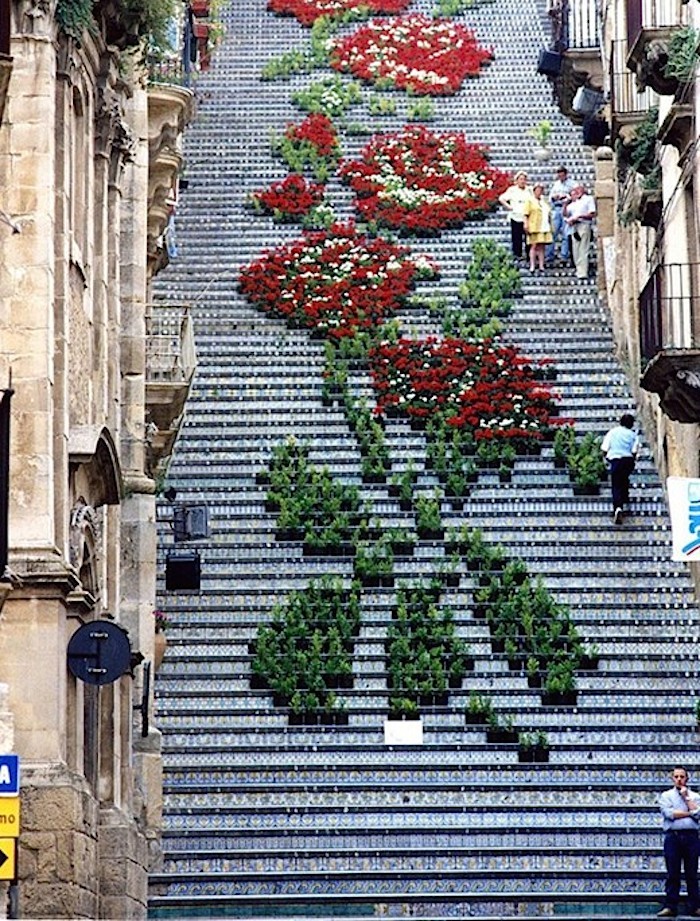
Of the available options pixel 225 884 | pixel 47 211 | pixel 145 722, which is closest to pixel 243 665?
pixel 145 722

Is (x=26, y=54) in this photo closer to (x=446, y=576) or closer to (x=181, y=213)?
(x=446, y=576)

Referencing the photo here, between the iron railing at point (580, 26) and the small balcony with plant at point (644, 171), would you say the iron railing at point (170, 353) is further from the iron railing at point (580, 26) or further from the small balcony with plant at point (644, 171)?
the iron railing at point (580, 26)

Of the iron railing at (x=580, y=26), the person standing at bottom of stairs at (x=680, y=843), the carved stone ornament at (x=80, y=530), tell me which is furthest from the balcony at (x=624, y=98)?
the carved stone ornament at (x=80, y=530)

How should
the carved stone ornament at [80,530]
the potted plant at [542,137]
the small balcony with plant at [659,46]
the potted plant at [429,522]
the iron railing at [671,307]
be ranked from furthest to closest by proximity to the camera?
the potted plant at [542,137] < the potted plant at [429,522] < the iron railing at [671,307] < the small balcony with plant at [659,46] < the carved stone ornament at [80,530]

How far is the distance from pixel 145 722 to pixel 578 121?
64.9 ft

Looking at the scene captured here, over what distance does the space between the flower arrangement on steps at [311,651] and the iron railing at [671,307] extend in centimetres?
445

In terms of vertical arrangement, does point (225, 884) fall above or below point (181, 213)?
below

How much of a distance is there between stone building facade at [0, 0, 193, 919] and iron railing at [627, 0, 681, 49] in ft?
19.1

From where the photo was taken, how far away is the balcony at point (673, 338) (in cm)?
3105

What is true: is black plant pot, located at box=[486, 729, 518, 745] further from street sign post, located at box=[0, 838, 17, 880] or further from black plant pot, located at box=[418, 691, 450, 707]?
street sign post, located at box=[0, 838, 17, 880]

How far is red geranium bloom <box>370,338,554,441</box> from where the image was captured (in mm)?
38344

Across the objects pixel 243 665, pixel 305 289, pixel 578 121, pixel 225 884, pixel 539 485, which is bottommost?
pixel 225 884

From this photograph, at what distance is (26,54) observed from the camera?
2497cm

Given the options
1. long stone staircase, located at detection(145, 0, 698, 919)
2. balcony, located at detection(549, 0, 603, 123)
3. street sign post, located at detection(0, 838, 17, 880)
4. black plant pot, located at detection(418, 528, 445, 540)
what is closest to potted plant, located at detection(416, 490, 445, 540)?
black plant pot, located at detection(418, 528, 445, 540)
